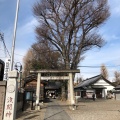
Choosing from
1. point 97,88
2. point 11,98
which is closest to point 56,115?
point 11,98

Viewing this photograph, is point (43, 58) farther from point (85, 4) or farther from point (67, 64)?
point (85, 4)

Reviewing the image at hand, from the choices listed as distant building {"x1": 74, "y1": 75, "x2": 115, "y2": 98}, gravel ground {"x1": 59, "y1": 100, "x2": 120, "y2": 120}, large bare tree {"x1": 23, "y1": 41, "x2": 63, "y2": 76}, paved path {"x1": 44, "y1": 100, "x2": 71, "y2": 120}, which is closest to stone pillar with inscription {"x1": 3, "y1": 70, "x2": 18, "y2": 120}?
paved path {"x1": 44, "y1": 100, "x2": 71, "y2": 120}

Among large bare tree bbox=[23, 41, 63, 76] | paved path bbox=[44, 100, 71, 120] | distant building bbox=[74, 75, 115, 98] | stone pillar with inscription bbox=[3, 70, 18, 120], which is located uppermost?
large bare tree bbox=[23, 41, 63, 76]

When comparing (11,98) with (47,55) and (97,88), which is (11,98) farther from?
(97,88)

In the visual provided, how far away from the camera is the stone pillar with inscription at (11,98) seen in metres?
9.74

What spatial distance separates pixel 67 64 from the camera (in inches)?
1206

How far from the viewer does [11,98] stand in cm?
995

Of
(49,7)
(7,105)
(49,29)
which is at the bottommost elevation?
(7,105)

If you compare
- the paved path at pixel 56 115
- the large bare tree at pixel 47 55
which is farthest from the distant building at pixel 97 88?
the paved path at pixel 56 115

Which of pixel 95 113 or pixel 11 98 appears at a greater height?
pixel 11 98

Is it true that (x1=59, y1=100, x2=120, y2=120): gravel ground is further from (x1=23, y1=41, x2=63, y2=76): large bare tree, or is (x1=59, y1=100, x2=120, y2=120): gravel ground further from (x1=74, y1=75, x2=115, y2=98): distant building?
(x1=74, y1=75, x2=115, y2=98): distant building

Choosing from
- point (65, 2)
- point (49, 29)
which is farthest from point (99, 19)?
point (49, 29)

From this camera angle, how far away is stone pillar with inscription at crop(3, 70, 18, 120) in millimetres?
9742

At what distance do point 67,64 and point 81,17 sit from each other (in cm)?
698
